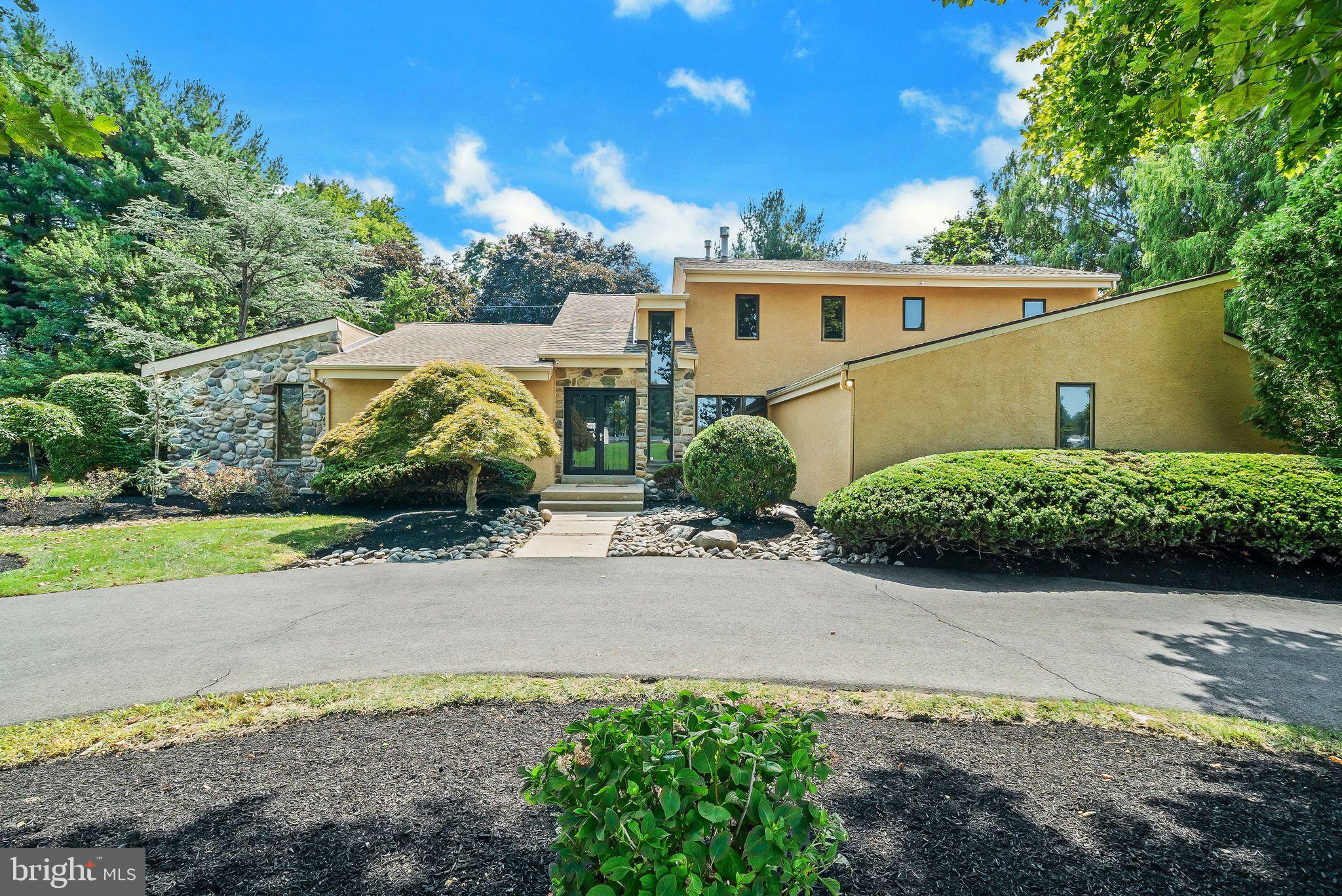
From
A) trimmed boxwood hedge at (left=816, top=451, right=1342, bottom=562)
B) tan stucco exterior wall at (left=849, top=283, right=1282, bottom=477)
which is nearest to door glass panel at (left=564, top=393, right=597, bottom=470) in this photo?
tan stucco exterior wall at (left=849, top=283, right=1282, bottom=477)

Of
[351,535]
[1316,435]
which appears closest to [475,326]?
[351,535]

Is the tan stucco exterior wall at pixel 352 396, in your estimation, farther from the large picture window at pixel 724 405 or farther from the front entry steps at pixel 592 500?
the large picture window at pixel 724 405

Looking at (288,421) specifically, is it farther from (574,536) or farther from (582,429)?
(574,536)

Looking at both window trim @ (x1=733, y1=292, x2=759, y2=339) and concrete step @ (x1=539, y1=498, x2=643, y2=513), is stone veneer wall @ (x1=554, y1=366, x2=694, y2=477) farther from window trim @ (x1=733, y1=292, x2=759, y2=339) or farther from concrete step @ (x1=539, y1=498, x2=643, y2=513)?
window trim @ (x1=733, y1=292, x2=759, y2=339)

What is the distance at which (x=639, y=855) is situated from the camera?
1.47 metres

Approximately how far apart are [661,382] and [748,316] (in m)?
3.48

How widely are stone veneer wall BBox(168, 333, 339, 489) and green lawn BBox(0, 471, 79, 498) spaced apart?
198 cm

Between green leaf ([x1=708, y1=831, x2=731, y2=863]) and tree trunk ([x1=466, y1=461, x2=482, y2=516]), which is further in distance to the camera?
tree trunk ([x1=466, y1=461, x2=482, y2=516])

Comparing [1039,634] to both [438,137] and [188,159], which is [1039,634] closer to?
[438,137]

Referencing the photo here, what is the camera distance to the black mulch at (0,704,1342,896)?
79.4 inches

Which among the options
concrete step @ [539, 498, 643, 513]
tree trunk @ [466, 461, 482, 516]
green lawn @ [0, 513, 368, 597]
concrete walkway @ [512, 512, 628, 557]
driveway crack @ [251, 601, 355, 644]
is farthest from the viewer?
concrete step @ [539, 498, 643, 513]

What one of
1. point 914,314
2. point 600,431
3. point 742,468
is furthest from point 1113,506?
point 914,314

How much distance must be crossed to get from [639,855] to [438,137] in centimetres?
1630

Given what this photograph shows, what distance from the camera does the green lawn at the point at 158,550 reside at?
6609 mm
